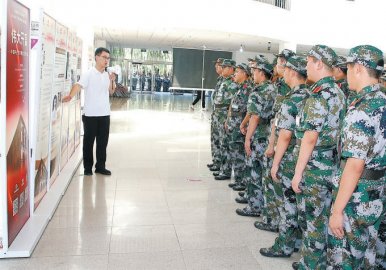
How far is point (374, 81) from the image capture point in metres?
1.91

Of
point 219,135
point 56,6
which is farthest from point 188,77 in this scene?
point 219,135

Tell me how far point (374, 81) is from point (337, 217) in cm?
69

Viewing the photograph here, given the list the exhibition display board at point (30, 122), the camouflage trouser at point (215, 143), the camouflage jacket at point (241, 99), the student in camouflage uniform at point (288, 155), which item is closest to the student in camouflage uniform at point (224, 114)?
the camouflage trouser at point (215, 143)

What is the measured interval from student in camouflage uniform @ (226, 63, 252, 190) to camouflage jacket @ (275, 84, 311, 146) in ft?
5.98

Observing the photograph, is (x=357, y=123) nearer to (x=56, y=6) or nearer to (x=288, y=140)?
(x=288, y=140)

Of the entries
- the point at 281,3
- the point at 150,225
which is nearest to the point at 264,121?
the point at 150,225

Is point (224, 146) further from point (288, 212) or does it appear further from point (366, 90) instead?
point (366, 90)

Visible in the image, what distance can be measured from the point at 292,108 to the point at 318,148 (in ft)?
1.56

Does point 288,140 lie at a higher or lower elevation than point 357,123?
lower

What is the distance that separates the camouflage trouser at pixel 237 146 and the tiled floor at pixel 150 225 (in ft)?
0.81

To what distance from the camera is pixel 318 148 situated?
229 cm

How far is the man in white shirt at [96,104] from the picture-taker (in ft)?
15.3

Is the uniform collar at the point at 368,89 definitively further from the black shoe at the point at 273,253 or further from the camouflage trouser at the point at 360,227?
the black shoe at the point at 273,253

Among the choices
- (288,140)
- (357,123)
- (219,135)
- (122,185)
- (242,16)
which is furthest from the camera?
(242,16)
